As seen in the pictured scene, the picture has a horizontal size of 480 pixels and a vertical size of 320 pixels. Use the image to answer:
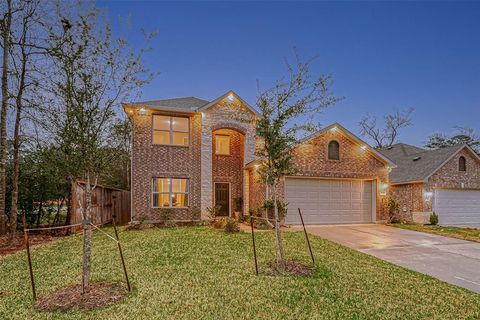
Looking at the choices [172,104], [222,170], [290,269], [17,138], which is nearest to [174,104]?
[172,104]

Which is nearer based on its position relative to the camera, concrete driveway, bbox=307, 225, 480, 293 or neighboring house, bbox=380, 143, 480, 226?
concrete driveway, bbox=307, 225, 480, 293

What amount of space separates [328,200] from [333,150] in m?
2.46

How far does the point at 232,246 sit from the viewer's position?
9.11m

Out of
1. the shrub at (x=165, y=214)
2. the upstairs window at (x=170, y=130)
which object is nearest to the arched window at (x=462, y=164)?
the upstairs window at (x=170, y=130)

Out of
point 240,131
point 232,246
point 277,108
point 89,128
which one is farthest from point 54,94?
point 240,131

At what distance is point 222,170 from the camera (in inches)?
617

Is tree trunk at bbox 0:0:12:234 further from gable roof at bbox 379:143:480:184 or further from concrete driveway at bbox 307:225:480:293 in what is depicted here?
gable roof at bbox 379:143:480:184

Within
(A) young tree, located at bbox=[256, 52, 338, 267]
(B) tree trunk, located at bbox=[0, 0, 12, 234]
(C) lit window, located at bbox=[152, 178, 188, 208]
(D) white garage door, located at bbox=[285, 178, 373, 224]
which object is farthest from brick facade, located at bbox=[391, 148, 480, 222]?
(B) tree trunk, located at bbox=[0, 0, 12, 234]

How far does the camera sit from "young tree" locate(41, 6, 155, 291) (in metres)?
4.90

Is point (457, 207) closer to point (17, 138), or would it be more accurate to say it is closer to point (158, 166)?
point (158, 166)

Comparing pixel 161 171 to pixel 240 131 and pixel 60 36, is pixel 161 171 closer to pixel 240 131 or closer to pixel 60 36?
pixel 240 131

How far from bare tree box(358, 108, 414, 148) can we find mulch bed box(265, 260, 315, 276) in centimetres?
3514

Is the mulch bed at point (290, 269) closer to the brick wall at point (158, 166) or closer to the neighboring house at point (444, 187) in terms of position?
the brick wall at point (158, 166)

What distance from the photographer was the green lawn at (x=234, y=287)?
445 cm
